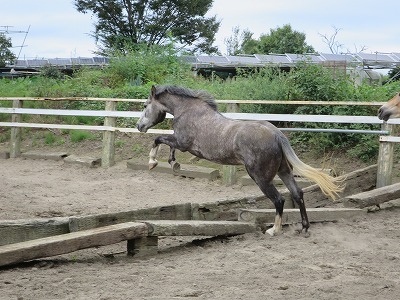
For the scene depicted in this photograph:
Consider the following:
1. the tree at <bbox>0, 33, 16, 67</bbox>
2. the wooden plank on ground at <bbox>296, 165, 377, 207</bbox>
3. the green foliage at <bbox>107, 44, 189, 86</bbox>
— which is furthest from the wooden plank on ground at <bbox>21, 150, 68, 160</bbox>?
the tree at <bbox>0, 33, 16, 67</bbox>

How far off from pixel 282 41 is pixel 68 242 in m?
39.1

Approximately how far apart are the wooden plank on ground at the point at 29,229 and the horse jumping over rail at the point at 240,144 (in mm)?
2034

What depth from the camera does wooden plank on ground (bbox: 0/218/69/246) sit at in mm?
5027

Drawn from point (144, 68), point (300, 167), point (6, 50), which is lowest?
point (300, 167)

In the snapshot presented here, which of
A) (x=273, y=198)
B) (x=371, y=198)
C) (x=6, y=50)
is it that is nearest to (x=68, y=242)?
(x=273, y=198)

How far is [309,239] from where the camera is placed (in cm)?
634

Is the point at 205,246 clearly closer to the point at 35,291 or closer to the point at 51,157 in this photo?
the point at 35,291

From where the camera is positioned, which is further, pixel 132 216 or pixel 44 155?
pixel 44 155

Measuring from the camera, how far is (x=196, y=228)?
5887mm

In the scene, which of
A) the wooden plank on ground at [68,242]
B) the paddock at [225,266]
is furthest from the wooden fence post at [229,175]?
the wooden plank on ground at [68,242]

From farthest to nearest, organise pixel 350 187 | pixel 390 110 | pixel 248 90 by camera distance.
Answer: pixel 248 90 < pixel 350 187 < pixel 390 110

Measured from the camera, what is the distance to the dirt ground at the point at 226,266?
4238 mm

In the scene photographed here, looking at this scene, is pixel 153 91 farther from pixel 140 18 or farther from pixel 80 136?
pixel 140 18

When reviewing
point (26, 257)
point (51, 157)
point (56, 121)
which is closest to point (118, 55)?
point (56, 121)
